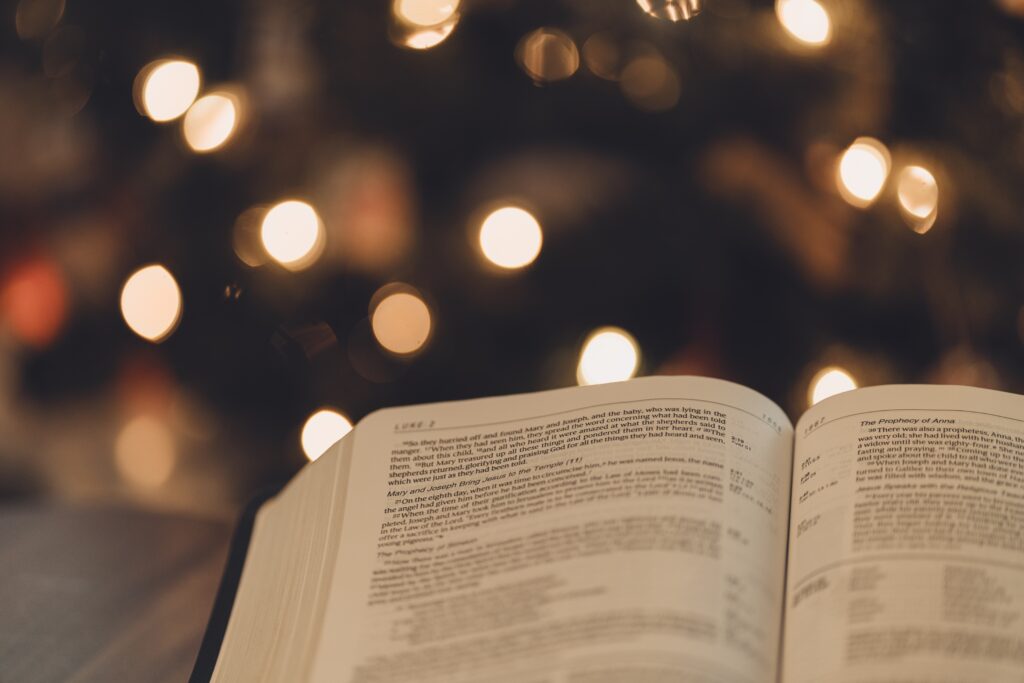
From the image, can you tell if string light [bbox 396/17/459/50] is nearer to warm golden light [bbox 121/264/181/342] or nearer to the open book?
warm golden light [bbox 121/264/181/342]

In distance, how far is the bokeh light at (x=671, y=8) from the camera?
30.5 inches

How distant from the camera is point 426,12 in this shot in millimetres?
875

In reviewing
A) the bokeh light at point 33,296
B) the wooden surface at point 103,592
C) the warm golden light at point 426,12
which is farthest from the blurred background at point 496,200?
the wooden surface at point 103,592

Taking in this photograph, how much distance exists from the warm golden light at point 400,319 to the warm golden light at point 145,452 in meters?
0.44

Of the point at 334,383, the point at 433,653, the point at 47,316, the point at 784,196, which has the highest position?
the point at 784,196

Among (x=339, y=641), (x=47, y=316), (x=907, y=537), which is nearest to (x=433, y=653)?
(x=339, y=641)

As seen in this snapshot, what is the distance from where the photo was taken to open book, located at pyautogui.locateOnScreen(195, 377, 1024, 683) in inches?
14.7

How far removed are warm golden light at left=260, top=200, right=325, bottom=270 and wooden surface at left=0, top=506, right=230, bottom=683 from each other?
39 cm

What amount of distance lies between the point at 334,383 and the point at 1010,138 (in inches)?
28.2

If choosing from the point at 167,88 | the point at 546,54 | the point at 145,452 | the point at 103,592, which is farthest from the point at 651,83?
the point at 145,452

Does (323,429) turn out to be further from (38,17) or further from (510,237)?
(38,17)

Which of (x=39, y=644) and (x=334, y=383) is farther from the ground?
(x=334, y=383)

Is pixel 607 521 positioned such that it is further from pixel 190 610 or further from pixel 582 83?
pixel 582 83

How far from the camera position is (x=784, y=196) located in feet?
3.23
